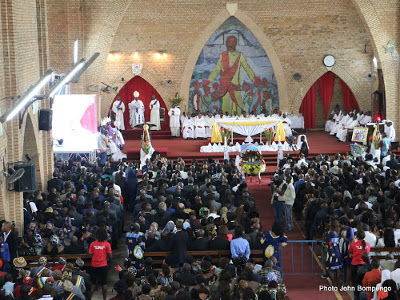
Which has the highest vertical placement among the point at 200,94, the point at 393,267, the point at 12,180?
the point at 200,94

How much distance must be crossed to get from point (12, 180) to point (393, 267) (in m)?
7.77

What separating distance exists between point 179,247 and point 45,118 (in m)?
6.33

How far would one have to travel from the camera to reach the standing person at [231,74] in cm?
3262

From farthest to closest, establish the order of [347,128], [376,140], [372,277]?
[347,128] < [376,140] < [372,277]

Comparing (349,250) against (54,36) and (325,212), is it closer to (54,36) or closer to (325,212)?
(325,212)

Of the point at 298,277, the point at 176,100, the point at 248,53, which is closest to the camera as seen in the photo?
the point at 298,277

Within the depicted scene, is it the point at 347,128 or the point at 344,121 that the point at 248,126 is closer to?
the point at 347,128

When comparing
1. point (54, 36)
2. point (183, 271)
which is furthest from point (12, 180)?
point (54, 36)

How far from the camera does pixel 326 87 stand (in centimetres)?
3312

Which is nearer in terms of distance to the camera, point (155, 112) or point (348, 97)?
point (155, 112)

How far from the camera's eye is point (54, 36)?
984 inches

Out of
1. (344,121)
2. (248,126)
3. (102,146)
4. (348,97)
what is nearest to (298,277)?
(102,146)

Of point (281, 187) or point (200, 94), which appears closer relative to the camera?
point (281, 187)

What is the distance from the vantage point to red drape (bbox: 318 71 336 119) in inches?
1302
